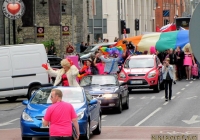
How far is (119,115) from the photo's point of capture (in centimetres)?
2381

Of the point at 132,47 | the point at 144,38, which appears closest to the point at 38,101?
the point at 132,47

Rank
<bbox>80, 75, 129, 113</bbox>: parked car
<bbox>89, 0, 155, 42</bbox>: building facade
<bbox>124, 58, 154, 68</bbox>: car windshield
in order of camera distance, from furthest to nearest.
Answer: <bbox>89, 0, 155, 42</bbox>: building facade
<bbox>124, 58, 154, 68</bbox>: car windshield
<bbox>80, 75, 129, 113</bbox>: parked car

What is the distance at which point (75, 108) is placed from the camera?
55.5 feet

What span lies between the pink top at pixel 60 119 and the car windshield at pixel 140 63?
23413 millimetres

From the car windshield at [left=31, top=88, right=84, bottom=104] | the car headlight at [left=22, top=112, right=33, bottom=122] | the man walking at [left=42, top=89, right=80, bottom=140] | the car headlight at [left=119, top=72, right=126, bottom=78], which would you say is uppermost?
the man walking at [left=42, top=89, right=80, bottom=140]

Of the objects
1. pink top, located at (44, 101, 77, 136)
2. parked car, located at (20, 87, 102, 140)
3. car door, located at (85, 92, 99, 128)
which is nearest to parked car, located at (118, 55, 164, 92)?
parked car, located at (20, 87, 102, 140)

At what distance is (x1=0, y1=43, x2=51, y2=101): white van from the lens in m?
29.2

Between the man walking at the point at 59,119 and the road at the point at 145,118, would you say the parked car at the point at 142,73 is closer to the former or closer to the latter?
the road at the point at 145,118

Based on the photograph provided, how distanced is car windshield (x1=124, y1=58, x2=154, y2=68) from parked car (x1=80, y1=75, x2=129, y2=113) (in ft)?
27.9

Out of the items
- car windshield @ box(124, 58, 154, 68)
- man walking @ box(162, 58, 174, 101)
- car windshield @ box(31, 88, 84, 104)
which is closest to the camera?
car windshield @ box(31, 88, 84, 104)

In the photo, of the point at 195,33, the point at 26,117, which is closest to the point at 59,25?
the point at 26,117

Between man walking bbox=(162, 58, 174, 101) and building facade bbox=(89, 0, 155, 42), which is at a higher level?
building facade bbox=(89, 0, 155, 42)

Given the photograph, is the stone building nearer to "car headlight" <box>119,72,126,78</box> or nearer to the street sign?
"car headlight" <box>119,72,126,78</box>

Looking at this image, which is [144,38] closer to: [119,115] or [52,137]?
[119,115]
